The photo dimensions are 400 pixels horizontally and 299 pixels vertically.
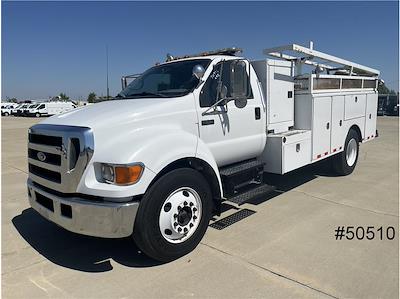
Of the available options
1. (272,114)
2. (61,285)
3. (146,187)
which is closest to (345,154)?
(272,114)

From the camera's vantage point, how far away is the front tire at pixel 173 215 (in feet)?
12.0

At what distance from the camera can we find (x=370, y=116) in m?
8.81

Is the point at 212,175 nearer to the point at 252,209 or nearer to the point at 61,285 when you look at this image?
the point at 252,209

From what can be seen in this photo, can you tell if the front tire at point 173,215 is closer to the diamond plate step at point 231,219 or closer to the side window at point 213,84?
the diamond plate step at point 231,219

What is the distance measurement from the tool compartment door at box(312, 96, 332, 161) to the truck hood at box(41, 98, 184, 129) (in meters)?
3.19

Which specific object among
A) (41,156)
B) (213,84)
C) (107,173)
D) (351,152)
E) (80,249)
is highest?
(213,84)

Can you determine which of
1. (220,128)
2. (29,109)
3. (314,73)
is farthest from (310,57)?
(29,109)

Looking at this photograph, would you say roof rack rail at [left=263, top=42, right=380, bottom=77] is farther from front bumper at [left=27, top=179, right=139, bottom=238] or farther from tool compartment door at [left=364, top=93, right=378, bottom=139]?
front bumper at [left=27, top=179, right=139, bottom=238]

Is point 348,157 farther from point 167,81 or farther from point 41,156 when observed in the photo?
point 41,156

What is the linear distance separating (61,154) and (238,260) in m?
2.17

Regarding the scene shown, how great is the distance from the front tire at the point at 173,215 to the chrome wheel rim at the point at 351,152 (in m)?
4.90

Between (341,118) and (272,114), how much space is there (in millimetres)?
2353

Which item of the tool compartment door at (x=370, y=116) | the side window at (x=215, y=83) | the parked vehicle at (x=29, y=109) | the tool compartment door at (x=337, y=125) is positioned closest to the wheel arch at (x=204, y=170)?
the side window at (x=215, y=83)

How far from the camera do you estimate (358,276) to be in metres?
3.52
